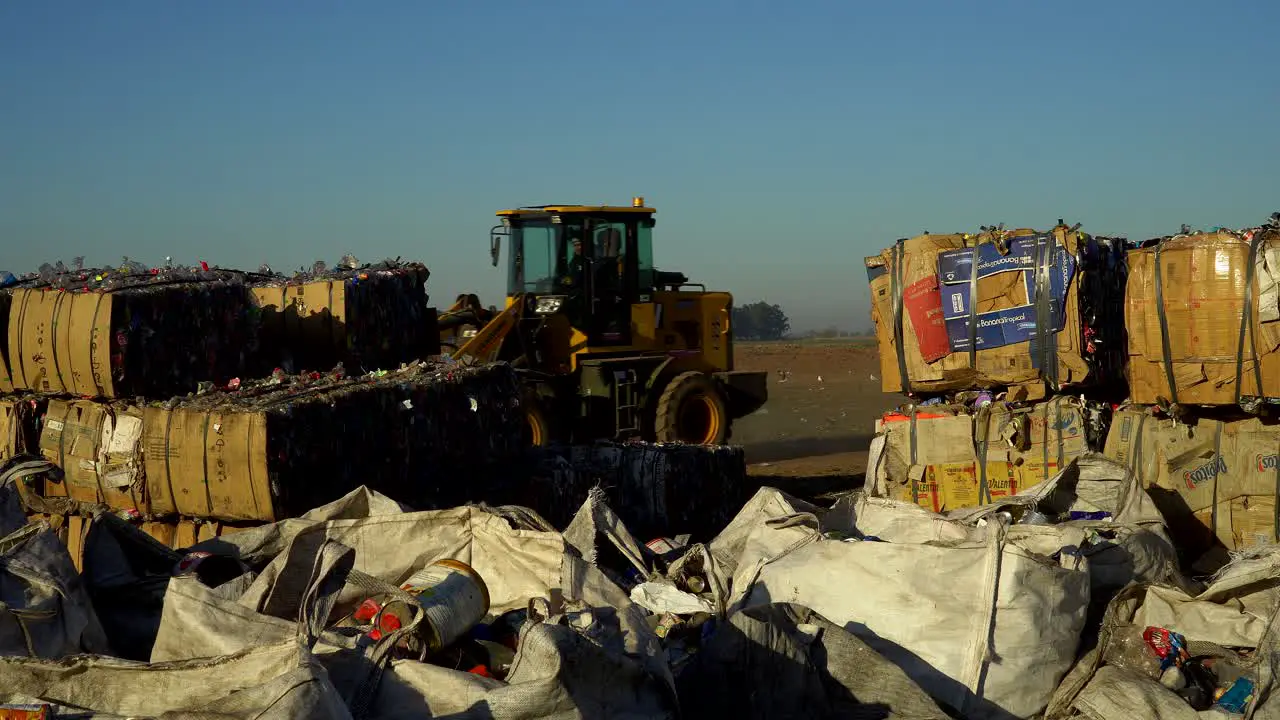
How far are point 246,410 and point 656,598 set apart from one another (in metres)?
2.38

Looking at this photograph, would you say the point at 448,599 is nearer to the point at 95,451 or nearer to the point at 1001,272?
the point at 95,451

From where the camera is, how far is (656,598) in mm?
4637

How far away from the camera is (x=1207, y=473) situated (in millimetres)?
6176

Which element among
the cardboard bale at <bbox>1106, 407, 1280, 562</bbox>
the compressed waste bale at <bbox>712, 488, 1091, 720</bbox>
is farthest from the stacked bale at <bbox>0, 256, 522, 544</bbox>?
the cardboard bale at <bbox>1106, 407, 1280, 562</bbox>

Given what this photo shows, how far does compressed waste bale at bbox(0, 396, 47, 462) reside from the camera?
21.6ft

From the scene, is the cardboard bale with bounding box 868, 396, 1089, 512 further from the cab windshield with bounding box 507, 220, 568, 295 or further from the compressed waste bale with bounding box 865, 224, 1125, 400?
the cab windshield with bounding box 507, 220, 568, 295

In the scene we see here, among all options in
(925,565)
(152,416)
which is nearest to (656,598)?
(925,565)

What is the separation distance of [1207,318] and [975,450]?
4.66 feet

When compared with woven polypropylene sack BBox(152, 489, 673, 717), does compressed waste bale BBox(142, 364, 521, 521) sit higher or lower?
higher

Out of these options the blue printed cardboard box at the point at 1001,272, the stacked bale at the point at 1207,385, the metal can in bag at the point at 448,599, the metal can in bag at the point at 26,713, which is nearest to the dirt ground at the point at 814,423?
the blue printed cardboard box at the point at 1001,272

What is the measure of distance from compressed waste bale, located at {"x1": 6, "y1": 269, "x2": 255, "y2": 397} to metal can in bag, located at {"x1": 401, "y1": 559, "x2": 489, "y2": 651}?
2.81 metres

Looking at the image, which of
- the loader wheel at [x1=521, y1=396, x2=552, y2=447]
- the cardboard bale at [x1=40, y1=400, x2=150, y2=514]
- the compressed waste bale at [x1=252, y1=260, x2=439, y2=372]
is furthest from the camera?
the loader wheel at [x1=521, y1=396, x2=552, y2=447]

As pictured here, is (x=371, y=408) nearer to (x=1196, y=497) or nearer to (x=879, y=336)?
(x=879, y=336)

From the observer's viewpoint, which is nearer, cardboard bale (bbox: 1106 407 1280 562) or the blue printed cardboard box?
cardboard bale (bbox: 1106 407 1280 562)
